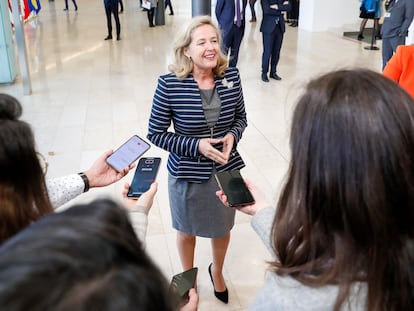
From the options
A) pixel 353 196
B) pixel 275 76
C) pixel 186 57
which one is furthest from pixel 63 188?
pixel 275 76

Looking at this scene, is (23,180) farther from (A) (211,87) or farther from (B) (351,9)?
(B) (351,9)

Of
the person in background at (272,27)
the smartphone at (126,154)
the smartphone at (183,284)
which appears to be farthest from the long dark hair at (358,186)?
the person in background at (272,27)

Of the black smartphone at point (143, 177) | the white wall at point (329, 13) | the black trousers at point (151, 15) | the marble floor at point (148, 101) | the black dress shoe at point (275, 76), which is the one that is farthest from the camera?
the black trousers at point (151, 15)

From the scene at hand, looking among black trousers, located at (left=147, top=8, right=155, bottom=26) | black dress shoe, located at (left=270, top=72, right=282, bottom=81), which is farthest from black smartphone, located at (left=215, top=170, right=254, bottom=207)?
black trousers, located at (left=147, top=8, right=155, bottom=26)

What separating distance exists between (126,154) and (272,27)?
16.3ft

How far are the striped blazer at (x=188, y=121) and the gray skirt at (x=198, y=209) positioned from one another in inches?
2.2

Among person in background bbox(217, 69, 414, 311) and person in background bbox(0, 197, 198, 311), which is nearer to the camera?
person in background bbox(0, 197, 198, 311)

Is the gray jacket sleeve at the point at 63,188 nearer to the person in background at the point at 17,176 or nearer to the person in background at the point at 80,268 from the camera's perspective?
the person in background at the point at 17,176

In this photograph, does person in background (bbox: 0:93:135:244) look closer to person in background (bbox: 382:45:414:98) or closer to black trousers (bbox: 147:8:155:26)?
person in background (bbox: 382:45:414:98)

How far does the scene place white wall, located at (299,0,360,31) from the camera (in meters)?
11.7

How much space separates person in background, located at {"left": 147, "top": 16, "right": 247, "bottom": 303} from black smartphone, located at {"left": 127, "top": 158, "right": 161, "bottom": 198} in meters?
0.15

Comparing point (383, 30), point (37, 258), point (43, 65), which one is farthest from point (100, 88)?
point (37, 258)

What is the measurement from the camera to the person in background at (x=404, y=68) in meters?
2.44

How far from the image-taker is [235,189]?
67.8 inches
